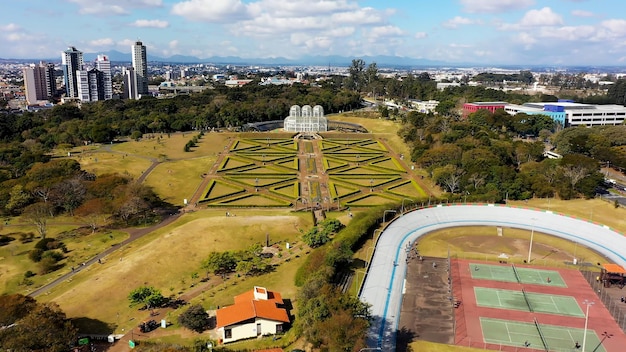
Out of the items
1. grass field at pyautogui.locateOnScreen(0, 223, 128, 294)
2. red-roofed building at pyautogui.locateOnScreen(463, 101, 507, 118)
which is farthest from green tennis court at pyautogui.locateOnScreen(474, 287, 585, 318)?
red-roofed building at pyautogui.locateOnScreen(463, 101, 507, 118)

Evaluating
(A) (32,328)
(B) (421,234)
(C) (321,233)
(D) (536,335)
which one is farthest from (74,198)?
(D) (536,335)

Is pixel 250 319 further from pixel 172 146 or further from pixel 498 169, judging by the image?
pixel 172 146

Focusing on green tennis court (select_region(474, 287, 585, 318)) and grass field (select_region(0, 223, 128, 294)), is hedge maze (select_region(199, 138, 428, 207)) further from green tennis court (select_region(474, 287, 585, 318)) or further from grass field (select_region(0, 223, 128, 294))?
green tennis court (select_region(474, 287, 585, 318))

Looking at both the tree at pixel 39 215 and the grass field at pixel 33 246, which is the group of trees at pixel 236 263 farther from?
the tree at pixel 39 215

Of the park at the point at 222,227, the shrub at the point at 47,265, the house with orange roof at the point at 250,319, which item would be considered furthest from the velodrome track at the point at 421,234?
the shrub at the point at 47,265

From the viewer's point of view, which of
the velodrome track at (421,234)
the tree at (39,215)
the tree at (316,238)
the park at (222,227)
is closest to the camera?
the velodrome track at (421,234)

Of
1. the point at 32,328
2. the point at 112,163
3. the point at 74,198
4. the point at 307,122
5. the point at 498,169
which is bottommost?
the point at 32,328

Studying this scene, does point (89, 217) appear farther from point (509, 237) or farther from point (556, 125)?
point (556, 125)
